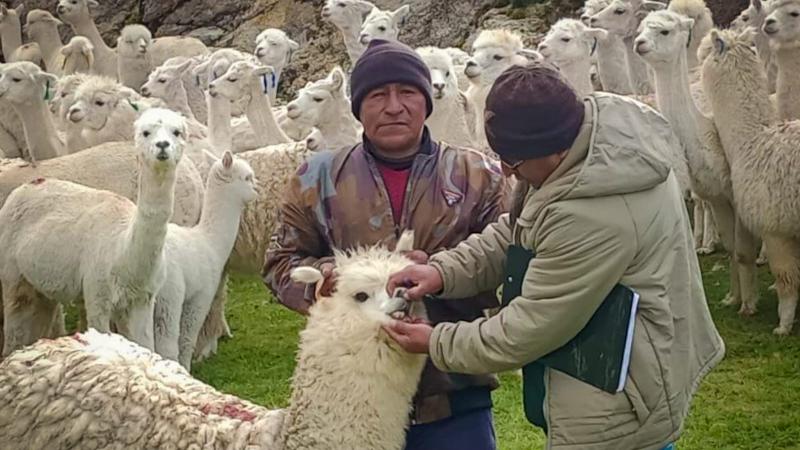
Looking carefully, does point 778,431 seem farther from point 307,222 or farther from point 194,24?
point 194,24

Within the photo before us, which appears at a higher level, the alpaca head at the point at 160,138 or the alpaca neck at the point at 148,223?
the alpaca head at the point at 160,138

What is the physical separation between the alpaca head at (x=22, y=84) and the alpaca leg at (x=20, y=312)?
8.64 feet

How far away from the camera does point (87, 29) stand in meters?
14.5

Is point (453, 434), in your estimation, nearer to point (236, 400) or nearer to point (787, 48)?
point (236, 400)

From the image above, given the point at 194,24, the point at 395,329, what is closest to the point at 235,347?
the point at 395,329

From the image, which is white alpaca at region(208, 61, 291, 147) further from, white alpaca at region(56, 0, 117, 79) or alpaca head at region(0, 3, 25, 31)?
alpaca head at region(0, 3, 25, 31)

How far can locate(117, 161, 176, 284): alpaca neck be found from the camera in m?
5.46

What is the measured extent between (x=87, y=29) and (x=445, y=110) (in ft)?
24.9

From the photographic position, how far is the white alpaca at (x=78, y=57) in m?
12.5

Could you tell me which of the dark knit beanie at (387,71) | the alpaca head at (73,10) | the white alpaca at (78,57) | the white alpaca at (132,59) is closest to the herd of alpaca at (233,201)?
the dark knit beanie at (387,71)

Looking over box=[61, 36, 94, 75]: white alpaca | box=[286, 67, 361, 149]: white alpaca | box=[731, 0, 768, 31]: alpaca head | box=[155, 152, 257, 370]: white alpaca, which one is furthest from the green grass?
box=[61, 36, 94, 75]: white alpaca

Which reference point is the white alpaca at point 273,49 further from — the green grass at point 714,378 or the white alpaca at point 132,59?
the green grass at point 714,378

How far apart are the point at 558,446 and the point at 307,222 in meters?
0.99

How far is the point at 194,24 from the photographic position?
17688mm
